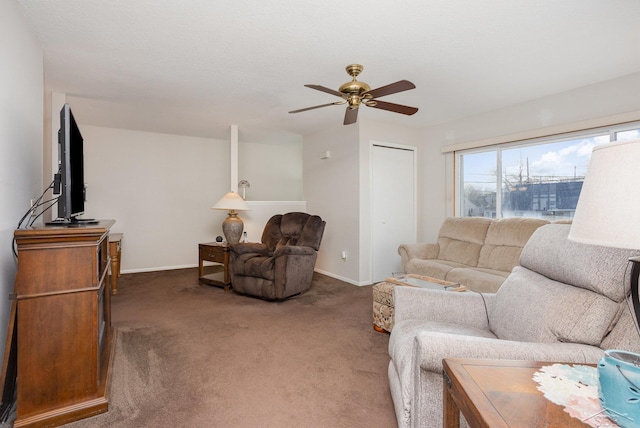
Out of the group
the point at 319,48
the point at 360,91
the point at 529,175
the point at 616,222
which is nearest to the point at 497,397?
the point at 616,222

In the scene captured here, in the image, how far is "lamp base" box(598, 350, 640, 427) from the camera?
27.1 inches

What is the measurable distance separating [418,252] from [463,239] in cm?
55

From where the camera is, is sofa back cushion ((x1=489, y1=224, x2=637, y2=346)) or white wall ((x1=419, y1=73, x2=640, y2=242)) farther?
white wall ((x1=419, y1=73, x2=640, y2=242))

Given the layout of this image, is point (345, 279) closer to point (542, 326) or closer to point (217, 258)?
point (217, 258)

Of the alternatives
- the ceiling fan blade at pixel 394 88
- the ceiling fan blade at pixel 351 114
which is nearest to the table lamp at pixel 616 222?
the ceiling fan blade at pixel 394 88

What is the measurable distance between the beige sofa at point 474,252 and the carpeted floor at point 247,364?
836 millimetres

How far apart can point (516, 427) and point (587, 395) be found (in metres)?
0.26

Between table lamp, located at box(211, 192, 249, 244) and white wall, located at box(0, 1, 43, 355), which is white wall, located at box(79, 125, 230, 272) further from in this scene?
white wall, located at box(0, 1, 43, 355)

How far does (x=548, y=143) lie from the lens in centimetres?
364

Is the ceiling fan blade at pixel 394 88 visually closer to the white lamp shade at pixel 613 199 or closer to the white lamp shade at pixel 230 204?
the white lamp shade at pixel 613 199

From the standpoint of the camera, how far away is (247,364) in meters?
2.20

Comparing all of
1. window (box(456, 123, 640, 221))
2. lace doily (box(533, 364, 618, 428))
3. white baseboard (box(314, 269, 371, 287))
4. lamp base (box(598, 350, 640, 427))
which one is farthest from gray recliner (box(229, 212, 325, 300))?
lamp base (box(598, 350, 640, 427))

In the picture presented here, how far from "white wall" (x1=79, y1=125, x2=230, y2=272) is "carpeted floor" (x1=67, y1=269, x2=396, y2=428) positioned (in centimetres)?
181

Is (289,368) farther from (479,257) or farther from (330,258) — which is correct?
(330,258)
